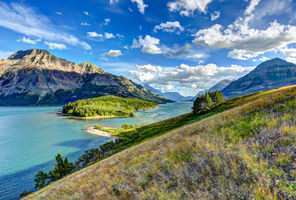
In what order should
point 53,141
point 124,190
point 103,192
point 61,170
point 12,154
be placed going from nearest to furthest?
point 124,190, point 103,192, point 61,170, point 12,154, point 53,141

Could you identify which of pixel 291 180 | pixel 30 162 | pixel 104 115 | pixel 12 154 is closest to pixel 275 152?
pixel 291 180

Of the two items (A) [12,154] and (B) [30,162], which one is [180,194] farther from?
(A) [12,154]

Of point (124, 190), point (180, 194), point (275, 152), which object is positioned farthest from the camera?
point (124, 190)

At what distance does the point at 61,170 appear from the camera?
34500mm

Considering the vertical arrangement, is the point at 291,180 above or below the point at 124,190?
above

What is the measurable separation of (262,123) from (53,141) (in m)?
92.8

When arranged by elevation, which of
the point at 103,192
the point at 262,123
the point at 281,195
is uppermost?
the point at 262,123

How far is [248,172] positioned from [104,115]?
186 metres

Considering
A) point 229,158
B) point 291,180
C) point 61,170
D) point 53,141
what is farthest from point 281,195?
point 53,141

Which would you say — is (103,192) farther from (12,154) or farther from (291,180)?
(12,154)

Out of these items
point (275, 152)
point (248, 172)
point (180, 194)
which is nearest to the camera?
point (248, 172)

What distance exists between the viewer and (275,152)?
14.8ft

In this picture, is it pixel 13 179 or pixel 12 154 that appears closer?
pixel 13 179

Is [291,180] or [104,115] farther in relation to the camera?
[104,115]
